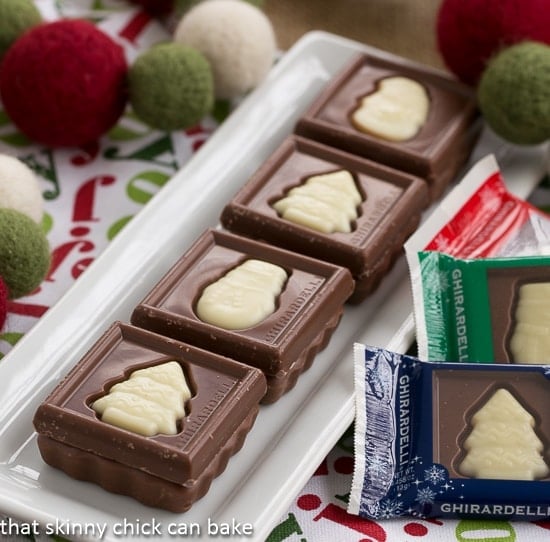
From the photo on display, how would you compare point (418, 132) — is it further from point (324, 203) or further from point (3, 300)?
point (3, 300)

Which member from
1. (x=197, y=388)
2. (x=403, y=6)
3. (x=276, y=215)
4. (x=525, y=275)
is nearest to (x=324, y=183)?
(x=276, y=215)

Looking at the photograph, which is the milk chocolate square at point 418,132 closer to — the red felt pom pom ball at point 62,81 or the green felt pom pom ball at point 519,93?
the green felt pom pom ball at point 519,93

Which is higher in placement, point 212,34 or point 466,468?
point 212,34

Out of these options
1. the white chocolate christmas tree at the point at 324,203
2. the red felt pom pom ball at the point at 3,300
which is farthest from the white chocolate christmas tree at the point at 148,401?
the white chocolate christmas tree at the point at 324,203

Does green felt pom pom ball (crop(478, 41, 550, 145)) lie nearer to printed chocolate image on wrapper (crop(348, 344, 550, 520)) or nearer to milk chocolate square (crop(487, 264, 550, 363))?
milk chocolate square (crop(487, 264, 550, 363))

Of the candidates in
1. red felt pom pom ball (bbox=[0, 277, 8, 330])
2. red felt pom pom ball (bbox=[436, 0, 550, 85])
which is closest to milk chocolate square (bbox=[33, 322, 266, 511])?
red felt pom pom ball (bbox=[0, 277, 8, 330])

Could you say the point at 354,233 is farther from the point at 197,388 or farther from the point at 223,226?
the point at 197,388

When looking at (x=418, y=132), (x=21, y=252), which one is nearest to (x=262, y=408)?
(x=21, y=252)
